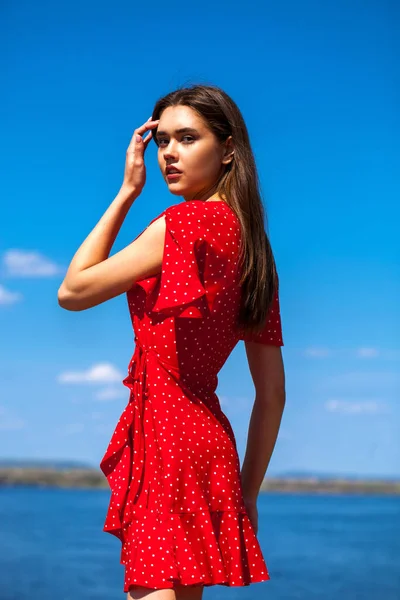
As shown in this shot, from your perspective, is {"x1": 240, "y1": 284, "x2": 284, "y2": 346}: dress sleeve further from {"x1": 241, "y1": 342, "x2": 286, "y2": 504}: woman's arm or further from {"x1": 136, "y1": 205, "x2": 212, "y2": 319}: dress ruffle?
{"x1": 136, "y1": 205, "x2": 212, "y2": 319}: dress ruffle

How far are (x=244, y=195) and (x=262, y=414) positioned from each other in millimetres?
521

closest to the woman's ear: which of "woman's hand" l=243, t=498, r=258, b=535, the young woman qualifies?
the young woman

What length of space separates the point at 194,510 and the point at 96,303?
48cm

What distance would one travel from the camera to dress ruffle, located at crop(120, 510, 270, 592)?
2102 millimetres

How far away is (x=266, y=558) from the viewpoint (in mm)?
24484

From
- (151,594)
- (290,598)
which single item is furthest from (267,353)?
(290,598)

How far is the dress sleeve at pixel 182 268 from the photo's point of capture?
216 centimetres

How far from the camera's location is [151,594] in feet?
6.89

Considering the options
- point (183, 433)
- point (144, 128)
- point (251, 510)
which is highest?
point (144, 128)

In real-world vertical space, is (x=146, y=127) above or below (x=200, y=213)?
above

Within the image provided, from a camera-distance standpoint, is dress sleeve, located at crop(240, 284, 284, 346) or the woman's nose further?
dress sleeve, located at crop(240, 284, 284, 346)

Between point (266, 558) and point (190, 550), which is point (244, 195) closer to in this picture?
point (190, 550)

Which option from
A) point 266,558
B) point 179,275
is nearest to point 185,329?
point 179,275

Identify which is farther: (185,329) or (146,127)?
(146,127)
